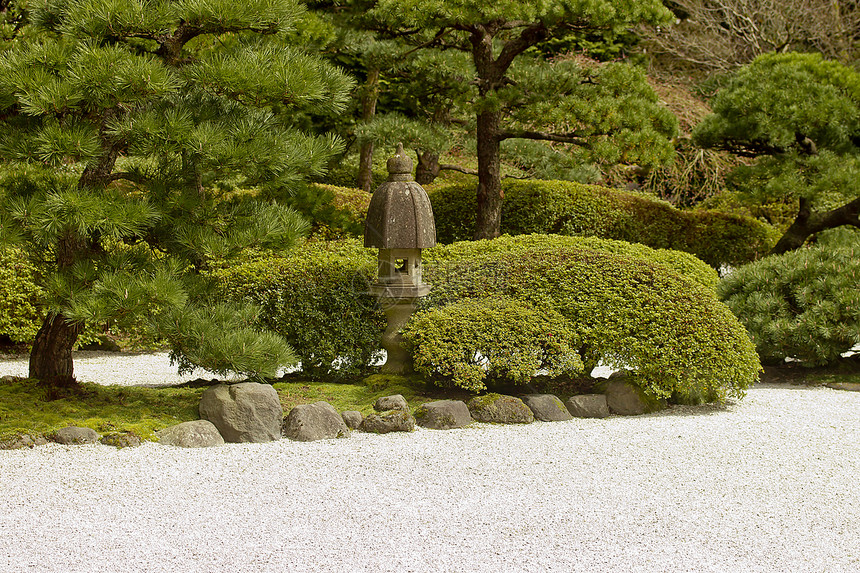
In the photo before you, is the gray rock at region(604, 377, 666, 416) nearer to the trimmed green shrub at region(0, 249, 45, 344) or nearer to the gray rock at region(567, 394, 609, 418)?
the gray rock at region(567, 394, 609, 418)

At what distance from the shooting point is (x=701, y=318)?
5.12 m

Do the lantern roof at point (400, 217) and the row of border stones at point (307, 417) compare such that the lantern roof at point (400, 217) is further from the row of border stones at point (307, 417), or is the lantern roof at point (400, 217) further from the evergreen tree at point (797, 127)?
the evergreen tree at point (797, 127)

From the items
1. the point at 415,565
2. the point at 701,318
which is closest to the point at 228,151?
the point at 415,565

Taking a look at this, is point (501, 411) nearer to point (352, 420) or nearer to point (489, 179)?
point (352, 420)

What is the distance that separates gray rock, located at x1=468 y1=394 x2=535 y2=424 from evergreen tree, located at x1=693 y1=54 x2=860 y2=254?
4.88 meters

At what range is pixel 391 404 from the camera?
4.71m

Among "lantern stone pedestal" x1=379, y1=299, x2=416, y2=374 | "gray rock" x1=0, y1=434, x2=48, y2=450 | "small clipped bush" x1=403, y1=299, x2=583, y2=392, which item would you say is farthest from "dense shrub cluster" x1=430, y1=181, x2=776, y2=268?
"gray rock" x1=0, y1=434, x2=48, y2=450

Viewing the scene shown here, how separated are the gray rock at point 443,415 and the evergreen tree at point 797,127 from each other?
517 centimetres

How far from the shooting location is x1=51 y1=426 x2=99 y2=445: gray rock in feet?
13.6

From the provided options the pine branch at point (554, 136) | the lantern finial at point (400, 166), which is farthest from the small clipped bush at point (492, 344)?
the pine branch at point (554, 136)

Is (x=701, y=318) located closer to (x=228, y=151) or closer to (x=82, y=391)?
(x=228, y=151)

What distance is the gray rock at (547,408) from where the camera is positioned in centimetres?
486

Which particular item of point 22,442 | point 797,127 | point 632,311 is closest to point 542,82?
point 797,127

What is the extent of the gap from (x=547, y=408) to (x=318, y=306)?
1649mm
